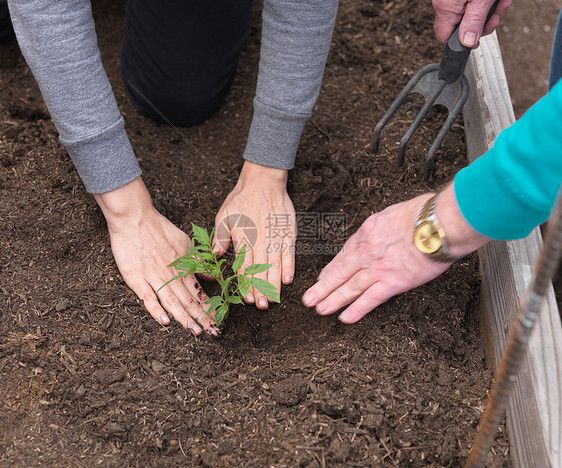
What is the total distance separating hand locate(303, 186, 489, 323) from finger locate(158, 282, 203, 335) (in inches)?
14.0

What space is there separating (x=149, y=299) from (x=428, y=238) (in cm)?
88

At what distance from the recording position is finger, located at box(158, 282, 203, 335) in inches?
70.2

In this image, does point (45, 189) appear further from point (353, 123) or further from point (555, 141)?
point (555, 141)

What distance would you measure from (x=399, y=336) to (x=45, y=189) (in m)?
1.36

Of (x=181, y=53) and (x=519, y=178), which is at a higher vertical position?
(x=519, y=178)

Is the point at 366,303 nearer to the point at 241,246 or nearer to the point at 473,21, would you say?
the point at 241,246

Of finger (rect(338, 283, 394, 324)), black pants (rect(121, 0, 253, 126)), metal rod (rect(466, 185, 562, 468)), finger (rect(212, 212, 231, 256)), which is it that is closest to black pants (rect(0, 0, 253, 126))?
black pants (rect(121, 0, 253, 126))

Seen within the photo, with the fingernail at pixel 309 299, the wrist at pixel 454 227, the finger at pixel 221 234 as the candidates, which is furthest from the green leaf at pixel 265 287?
the wrist at pixel 454 227

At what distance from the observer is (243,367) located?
173 cm

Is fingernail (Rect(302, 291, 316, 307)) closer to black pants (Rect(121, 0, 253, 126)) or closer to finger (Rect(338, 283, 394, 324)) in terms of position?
finger (Rect(338, 283, 394, 324))

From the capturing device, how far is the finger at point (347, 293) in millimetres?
1645

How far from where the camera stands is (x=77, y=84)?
1.72 meters

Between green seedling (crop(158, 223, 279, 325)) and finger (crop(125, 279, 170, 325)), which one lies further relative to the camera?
finger (crop(125, 279, 170, 325))

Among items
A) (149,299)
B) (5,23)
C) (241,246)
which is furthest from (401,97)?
(5,23)
